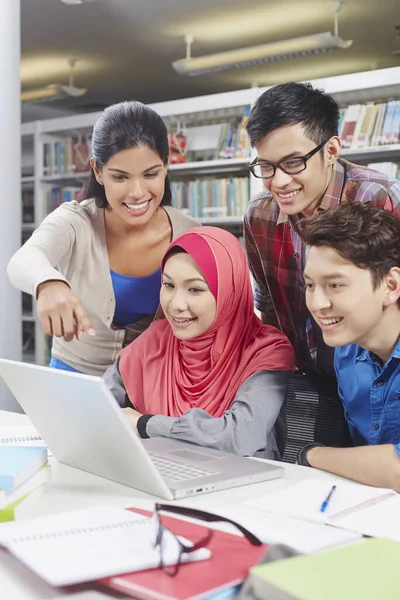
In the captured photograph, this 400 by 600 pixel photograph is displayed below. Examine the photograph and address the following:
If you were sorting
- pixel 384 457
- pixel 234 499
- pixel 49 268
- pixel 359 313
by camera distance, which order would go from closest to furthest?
pixel 234 499, pixel 384 457, pixel 359 313, pixel 49 268

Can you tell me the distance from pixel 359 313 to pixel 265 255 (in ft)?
2.41

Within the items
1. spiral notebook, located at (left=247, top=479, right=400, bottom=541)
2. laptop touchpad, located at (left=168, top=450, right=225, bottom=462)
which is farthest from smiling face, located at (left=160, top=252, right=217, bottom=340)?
spiral notebook, located at (left=247, top=479, right=400, bottom=541)

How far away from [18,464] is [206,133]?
4.01 meters

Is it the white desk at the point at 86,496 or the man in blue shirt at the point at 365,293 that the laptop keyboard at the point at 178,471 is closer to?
the white desk at the point at 86,496

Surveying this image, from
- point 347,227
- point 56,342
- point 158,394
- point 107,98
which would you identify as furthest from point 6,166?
point 107,98

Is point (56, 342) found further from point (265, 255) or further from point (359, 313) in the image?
point (359, 313)

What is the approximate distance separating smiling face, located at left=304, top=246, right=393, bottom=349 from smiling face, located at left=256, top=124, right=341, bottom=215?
1.26 ft

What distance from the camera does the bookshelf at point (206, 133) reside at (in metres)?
4.05

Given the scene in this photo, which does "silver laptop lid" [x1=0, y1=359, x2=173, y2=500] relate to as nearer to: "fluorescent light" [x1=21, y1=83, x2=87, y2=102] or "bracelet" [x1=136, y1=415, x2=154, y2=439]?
"bracelet" [x1=136, y1=415, x2=154, y2=439]

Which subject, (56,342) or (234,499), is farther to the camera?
(56,342)

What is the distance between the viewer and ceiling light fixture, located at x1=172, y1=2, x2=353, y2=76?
5.43m

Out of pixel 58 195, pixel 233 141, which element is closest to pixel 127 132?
Answer: pixel 233 141

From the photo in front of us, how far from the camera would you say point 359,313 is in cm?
144

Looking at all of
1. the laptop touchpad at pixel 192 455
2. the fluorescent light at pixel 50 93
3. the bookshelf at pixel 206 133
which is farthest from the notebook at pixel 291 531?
the fluorescent light at pixel 50 93
